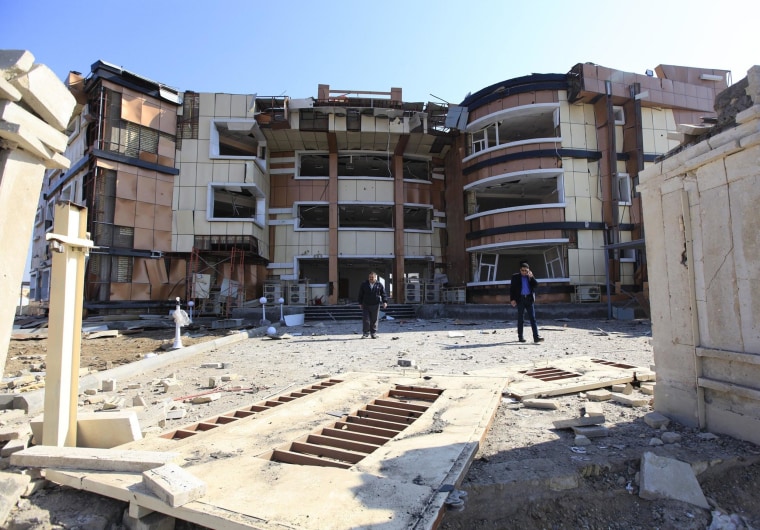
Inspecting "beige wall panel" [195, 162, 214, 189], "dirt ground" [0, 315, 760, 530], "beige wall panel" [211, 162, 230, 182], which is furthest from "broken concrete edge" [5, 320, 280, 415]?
"beige wall panel" [195, 162, 214, 189]

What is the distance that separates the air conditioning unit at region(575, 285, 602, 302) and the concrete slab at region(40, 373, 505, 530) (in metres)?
15.9

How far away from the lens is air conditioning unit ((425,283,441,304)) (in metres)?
22.9

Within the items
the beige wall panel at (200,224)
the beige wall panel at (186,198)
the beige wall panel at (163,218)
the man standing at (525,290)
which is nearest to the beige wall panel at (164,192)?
the beige wall panel at (163,218)

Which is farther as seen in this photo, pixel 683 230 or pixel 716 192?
pixel 683 230

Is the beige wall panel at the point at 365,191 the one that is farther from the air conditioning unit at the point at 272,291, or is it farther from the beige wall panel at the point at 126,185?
the beige wall panel at the point at 126,185

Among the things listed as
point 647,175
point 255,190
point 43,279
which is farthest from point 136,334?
point 647,175

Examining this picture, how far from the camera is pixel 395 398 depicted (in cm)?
Result: 462

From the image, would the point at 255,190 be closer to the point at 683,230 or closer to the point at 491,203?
the point at 491,203

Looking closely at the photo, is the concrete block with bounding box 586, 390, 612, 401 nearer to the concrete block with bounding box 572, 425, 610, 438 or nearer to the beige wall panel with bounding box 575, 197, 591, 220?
the concrete block with bounding box 572, 425, 610, 438

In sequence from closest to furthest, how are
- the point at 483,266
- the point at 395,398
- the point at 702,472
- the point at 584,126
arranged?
1. the point at 702,472
2. the point at 395,398
3. the point at 584,126
4. the point at 483,266

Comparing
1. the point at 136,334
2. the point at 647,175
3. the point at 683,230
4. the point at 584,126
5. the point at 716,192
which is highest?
the point at 584,126

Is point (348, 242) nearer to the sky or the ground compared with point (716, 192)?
nearer to the sky

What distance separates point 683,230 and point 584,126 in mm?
18826

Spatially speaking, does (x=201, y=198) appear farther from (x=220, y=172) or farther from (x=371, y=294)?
(x=371, y=294)
